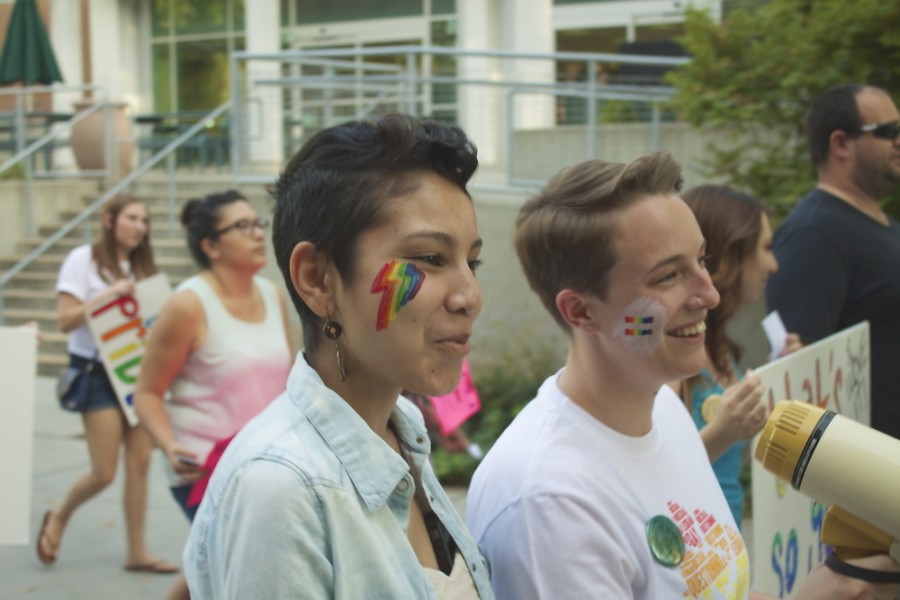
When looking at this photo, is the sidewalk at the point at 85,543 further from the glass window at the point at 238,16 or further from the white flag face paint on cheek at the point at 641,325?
the glass window at the point at 238,16

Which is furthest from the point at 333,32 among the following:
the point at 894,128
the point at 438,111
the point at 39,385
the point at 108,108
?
the point at 894,128

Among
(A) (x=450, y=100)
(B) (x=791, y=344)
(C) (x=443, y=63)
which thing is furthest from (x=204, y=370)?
(C) (x=443, y=63)

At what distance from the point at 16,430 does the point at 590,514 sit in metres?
2.21

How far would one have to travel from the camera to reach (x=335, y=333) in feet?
5.63

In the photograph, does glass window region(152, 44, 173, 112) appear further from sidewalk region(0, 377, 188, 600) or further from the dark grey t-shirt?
the dark grey t-shirt

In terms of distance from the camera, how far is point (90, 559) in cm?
597

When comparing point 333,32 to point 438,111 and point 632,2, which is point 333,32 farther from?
point 438,111

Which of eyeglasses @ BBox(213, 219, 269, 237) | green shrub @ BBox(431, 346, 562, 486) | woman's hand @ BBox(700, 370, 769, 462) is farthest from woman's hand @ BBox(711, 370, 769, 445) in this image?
green shrub @ BBox(431, 346, 562, 486)

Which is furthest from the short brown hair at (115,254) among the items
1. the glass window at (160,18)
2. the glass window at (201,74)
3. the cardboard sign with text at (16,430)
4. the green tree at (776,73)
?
the glass window at (160,18)

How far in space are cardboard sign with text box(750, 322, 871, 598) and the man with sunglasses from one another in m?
0.19

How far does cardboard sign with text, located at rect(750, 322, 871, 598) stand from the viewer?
9.78 ft

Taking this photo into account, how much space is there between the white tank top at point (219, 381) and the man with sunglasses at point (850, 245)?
1.97 m

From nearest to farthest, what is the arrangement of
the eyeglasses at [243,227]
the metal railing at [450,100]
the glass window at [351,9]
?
the eyeglasses at [243,227] → the metal railing at [450,100] → the glass window at [351,9]

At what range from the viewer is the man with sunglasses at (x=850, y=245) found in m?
3.85
